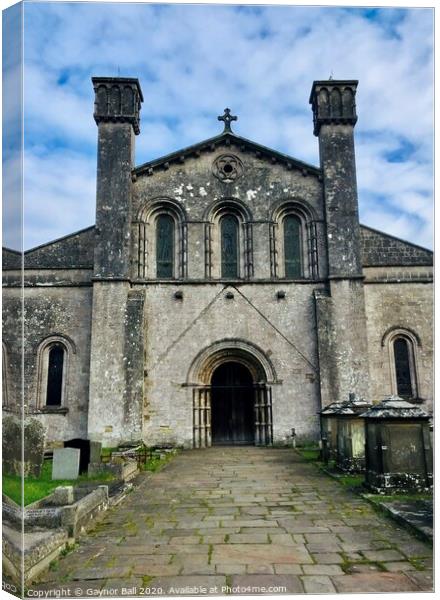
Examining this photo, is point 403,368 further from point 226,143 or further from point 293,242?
point 226,143

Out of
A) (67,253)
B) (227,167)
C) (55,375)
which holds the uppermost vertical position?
(227,167)

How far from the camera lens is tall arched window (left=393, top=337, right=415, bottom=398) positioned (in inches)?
710

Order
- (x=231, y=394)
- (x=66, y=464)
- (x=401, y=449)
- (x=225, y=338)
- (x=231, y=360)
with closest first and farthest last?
(x=401, y=449) → (x=66, y=464) → (x=225, y=338) → (x=231, y=360) → (x=231, y=394)

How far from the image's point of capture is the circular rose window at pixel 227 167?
1969 centimetres

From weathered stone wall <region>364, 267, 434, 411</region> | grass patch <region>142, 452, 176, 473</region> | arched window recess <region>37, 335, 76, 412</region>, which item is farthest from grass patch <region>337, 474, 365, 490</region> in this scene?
arched window recess <region>37, 335, 76, 412</region>

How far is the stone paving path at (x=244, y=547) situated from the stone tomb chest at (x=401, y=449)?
2.34 ft

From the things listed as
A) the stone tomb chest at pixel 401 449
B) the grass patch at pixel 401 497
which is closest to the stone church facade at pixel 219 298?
the stone tomb chest at pixel 401 449

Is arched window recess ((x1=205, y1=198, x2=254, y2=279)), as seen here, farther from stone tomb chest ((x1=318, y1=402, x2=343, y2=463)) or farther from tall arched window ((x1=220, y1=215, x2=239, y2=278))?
stone tomb chest ((x1=318, y1=402, x2=343, y2=463))

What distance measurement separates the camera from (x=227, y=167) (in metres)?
19.8

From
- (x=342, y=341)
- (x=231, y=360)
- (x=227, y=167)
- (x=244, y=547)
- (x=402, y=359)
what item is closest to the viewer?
(x=244, y=547)

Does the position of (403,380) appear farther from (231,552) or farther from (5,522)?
(5,522)

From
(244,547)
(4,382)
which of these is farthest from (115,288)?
(244,547)

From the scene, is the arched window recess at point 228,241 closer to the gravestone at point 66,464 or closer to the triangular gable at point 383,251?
the triangular gable at point 383,251

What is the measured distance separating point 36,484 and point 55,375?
8552 millimetres
